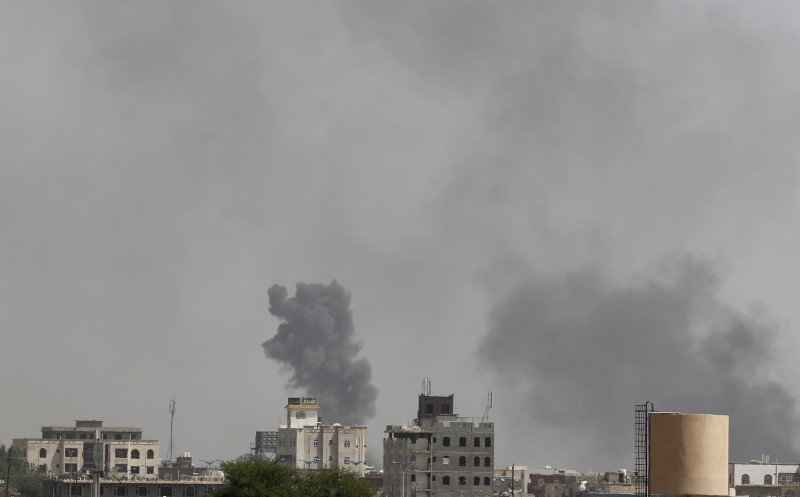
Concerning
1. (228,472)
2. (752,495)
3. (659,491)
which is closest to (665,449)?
(659,491)

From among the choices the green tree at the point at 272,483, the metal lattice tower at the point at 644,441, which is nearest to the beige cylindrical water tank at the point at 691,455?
the metal lattice tower at the point at 644,441

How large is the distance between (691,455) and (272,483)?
64.4 m

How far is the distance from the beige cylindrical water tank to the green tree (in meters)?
58.3

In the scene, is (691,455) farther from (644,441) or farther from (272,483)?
(272,483)

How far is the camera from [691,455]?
3150 inches

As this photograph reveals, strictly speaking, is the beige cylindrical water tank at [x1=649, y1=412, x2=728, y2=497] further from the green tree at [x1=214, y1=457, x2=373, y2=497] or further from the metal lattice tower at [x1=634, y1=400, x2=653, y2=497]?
the green tree at [x1=214, y1=457, x2=373, y2=497]

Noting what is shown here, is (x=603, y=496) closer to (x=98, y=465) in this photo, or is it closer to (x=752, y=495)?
(x=98, y=465)

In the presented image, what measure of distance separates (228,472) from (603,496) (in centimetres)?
4335

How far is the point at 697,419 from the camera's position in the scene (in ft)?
261

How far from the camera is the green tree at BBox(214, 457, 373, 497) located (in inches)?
5340

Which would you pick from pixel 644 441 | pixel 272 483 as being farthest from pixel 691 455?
pixel 272 483

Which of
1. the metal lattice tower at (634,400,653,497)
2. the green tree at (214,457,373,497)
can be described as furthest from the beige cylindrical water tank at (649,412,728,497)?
the green tree at (214,457,373,497)

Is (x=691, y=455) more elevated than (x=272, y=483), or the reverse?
(x=691, y=455)

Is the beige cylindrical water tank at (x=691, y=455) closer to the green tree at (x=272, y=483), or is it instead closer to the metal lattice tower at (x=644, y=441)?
the metal lattice tower at (x=644, y=441)
